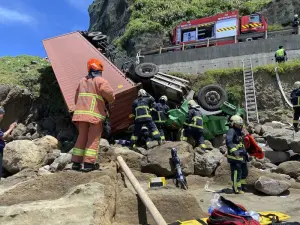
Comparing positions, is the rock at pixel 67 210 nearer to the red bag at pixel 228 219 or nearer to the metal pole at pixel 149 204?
the metal pole at pixel 149 204

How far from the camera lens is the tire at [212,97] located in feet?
32.9

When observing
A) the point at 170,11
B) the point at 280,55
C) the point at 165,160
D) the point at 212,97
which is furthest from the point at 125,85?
the point at 170,11

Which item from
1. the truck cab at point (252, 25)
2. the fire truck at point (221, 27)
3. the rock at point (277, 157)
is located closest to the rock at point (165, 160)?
the rock at point (277, 157)

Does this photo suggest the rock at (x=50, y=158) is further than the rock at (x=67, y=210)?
Yes

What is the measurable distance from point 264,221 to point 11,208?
7.54 feet

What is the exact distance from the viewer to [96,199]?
Answer: 2992mm

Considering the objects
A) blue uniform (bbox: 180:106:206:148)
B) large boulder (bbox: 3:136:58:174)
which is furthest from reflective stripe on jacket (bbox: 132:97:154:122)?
large boulder (bbox: 3:136:58:174)

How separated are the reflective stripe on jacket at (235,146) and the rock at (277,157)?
2.06 m

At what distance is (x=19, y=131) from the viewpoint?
10.7 metres

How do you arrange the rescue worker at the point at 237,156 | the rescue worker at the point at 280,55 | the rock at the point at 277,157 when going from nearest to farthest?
the rescue worker at the point at 237,156, the rock at the point at 277,157, the rescue worker at the point at 280,55

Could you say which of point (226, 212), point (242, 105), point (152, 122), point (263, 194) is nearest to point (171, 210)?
point (226, 212)

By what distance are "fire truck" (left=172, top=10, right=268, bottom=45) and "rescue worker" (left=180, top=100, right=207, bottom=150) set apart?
7471mm

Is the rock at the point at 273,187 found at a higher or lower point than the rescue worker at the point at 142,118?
lower

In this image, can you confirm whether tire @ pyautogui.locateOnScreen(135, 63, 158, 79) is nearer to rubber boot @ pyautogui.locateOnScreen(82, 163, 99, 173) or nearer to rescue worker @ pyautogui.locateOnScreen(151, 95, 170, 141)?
rescue worker @ pyautogui.locateOnScreen(151, 95, 170, 141)
